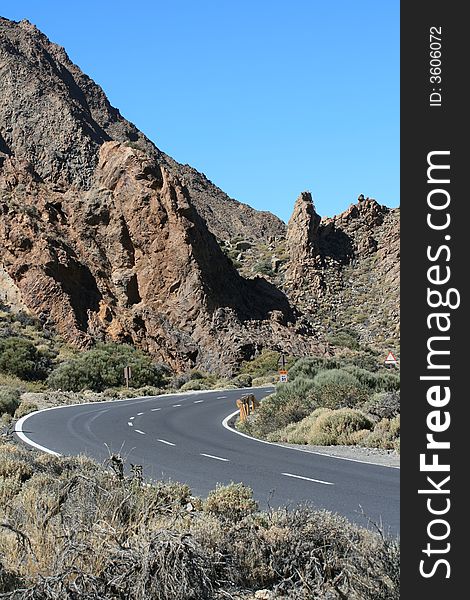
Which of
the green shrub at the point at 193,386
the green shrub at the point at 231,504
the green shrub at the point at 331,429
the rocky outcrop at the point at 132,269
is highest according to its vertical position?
the rocky outcrop at the point at 132,269

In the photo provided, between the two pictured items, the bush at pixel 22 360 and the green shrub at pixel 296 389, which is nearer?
Answer: the green shrub at pixel 296 389

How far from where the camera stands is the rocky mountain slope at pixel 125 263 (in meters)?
53.4

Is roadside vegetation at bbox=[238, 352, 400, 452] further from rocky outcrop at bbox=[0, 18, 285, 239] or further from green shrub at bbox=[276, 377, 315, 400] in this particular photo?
rocky outcrop at bbox=[0, 18, 285, 239]

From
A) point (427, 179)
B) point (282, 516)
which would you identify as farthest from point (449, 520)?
point (282, 516)

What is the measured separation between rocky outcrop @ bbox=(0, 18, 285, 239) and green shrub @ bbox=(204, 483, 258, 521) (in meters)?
55.9

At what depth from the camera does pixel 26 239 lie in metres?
53.2

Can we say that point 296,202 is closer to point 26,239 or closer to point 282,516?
point 26,239

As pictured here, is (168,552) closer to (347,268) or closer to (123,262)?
(123,262)

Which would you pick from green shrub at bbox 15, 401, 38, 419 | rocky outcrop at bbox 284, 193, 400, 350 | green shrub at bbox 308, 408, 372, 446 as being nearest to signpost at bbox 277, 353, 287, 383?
green shrub at bbox 15, 401, 38, 419

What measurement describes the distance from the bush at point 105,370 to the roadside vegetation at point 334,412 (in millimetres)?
20316

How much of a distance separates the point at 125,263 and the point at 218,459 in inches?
1696

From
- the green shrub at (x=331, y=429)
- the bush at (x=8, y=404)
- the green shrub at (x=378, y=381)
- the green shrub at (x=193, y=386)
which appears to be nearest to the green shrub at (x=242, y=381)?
the green shrub at (x=193, y=386)

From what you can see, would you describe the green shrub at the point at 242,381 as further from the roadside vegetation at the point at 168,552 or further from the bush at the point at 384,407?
the roadside vegetation at the point at 168,552

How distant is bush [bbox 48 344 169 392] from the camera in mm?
43750
